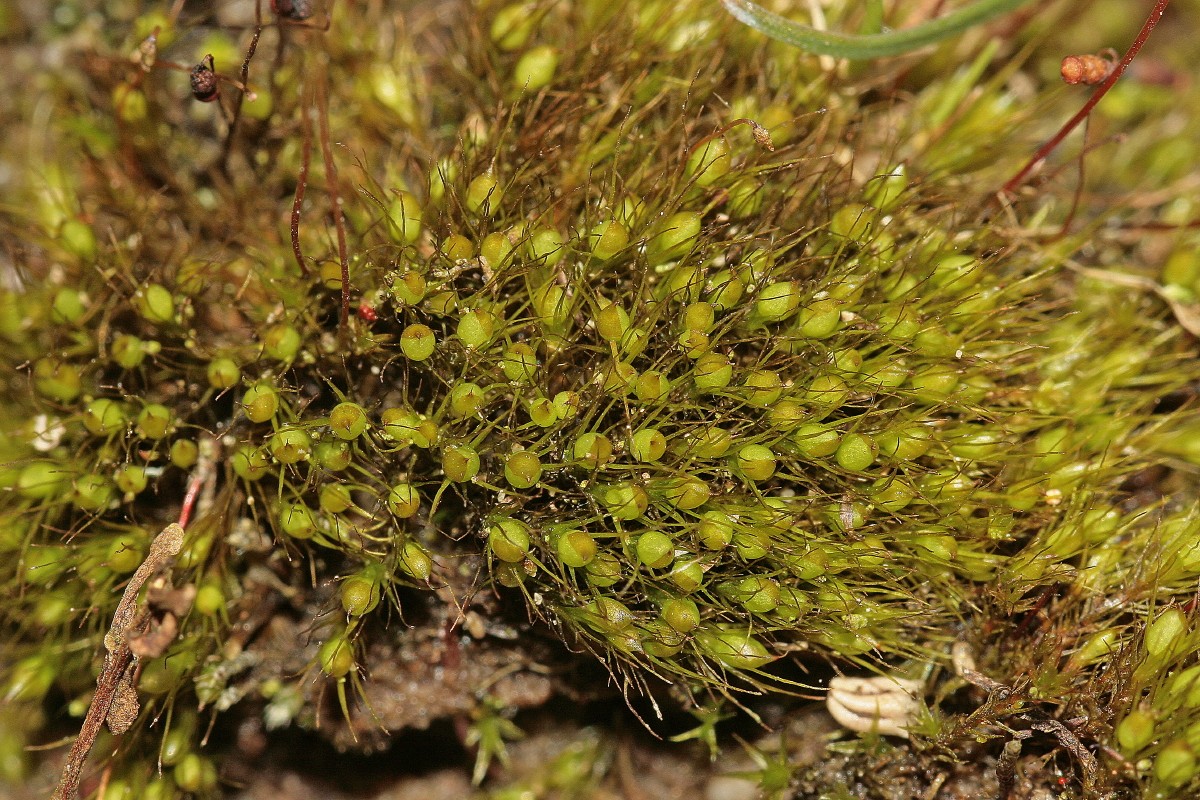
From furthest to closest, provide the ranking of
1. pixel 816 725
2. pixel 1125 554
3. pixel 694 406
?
pixel 816 725 → pixel 1125 554 → pixel 694 406

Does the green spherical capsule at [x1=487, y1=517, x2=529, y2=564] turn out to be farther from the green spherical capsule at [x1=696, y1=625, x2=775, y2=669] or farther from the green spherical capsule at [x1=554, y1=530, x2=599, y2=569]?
the green spherical capsule at [x1=696, y1=625, x2=775, y2=669]

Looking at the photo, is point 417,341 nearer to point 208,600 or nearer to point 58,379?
point 208,600

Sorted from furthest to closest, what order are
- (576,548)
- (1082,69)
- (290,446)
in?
(1082,69), (290,446), (576,548)

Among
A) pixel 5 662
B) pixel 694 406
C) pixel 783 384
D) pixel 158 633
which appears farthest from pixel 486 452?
pixel 5 662

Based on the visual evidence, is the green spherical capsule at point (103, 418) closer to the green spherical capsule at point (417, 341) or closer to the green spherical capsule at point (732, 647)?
the green spherical capsule at point (417, 341)

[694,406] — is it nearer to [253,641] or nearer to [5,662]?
[253,641]

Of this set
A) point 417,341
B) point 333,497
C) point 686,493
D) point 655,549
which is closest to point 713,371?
point 686,493

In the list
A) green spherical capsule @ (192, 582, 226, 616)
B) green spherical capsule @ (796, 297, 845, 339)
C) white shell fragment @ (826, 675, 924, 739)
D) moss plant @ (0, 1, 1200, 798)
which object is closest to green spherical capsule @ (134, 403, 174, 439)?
moss plant @ (0, 1, 1200, 798)
